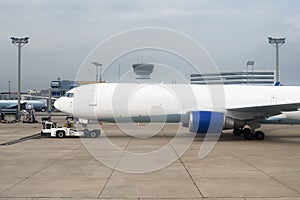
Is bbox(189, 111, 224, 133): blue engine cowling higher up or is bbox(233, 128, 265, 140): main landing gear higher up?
bbox(189, 111, 224, 133): blue engine cowling

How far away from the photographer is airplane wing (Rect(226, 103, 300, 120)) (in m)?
20.3

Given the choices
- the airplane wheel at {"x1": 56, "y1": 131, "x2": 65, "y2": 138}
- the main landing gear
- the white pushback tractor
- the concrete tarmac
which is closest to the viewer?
the concrete tarmac

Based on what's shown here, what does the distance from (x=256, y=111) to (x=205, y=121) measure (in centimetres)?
311

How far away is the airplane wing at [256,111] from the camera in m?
20.3

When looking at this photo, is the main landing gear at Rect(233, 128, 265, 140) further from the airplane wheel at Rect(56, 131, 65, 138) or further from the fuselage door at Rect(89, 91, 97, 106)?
the airplane wheel at Rect(56, 131, 65, 138)

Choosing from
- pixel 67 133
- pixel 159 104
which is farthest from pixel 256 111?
pixel 67 133

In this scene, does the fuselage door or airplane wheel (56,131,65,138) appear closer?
the fuselage door

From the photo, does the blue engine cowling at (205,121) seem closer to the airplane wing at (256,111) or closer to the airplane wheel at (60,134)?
the airplane wing at (256,111)

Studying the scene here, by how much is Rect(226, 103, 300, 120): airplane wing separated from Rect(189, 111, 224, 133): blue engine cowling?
1.01m

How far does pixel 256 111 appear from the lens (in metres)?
21.1

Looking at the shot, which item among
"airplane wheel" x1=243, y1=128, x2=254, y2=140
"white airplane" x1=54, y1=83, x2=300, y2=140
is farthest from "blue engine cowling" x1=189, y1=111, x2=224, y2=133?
"airplane wheel" x1=243, y1=128, x2=254, y2=140

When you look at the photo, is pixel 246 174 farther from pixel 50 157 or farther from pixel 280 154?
pixel 50 157

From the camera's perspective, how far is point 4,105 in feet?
256

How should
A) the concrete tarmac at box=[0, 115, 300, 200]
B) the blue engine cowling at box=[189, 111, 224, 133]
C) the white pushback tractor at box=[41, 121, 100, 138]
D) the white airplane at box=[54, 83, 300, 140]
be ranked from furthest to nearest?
1. the white pushback tractor at box=[41, 121, 100, 138]
2. the white airplane at box=[54, 83, 300, 140]
3. the blue engine cowling at box=[189, 111, 224, 133]
4. the concrete tarmac at box=[0, 115, 300, 200]
